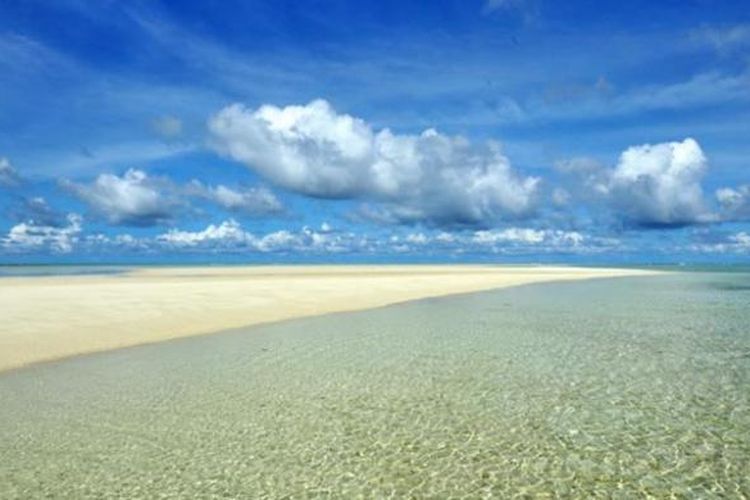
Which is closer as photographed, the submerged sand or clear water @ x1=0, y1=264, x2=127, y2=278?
the submerged sand

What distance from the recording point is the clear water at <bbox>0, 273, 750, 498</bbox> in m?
9.01

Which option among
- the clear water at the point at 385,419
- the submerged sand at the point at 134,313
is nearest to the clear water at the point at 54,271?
the submerged sand at the point at 134,313

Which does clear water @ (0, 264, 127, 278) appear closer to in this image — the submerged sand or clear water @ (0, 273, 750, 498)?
the submerged sand

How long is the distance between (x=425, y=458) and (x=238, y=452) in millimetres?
3170

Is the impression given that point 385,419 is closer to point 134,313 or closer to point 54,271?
point 134,313

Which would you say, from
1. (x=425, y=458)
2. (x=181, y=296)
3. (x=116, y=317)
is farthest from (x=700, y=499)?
(x=181, y=296)

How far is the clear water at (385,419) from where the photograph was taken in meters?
9.01

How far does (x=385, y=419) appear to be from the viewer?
1213 centimetres

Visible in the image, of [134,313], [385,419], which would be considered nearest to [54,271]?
[134,313]

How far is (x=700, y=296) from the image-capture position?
4353 centimetres

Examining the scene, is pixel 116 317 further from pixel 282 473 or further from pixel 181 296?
pixel 282 473

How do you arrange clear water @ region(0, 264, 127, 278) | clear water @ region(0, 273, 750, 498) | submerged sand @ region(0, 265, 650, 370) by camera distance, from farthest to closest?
1. clear water @ region(0, 264, 127, 278)
2. submerged sand @ region(0, 265, 650, 370)
3. clear water @ region(0, 273, 750, 498)

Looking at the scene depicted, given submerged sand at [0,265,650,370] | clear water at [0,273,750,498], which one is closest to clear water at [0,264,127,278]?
submerged sand at [0,265,650,370]

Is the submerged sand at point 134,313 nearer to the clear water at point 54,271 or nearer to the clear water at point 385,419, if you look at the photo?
the clear water at point 385,419
